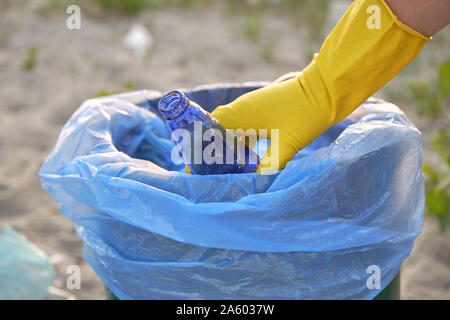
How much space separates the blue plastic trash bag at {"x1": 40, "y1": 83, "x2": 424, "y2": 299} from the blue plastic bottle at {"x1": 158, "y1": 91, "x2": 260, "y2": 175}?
51mm

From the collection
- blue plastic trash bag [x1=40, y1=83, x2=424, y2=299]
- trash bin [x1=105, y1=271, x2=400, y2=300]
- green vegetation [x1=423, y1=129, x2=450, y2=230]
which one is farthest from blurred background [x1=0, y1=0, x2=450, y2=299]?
blue plastic trash bag [x1=40, y1=83, x2=424, y2=299]

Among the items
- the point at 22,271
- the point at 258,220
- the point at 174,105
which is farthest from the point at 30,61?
the point at 258,220

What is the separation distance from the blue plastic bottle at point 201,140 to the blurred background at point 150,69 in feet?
2.10

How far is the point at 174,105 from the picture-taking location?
819 mm

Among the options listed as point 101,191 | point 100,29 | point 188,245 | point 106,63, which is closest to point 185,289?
point 188,245

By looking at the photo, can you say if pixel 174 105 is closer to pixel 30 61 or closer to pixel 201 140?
pixel 201 140

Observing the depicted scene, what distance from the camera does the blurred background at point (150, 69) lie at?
1.53m

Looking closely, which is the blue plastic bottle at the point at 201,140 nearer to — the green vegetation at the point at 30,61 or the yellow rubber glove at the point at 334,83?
the yellow rubber glove at the point at 334,83

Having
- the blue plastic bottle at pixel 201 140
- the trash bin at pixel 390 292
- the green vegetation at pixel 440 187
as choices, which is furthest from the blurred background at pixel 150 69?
the blue plastic bottle at pixel 201 140

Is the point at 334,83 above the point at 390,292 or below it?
above

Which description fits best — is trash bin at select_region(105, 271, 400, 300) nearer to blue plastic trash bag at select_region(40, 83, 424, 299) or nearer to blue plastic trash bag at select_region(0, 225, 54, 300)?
blue plastic trash bag at select_region(40, 83, 424, 299)

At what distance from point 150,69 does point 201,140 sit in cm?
176

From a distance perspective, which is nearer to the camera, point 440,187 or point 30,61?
point 440,187
